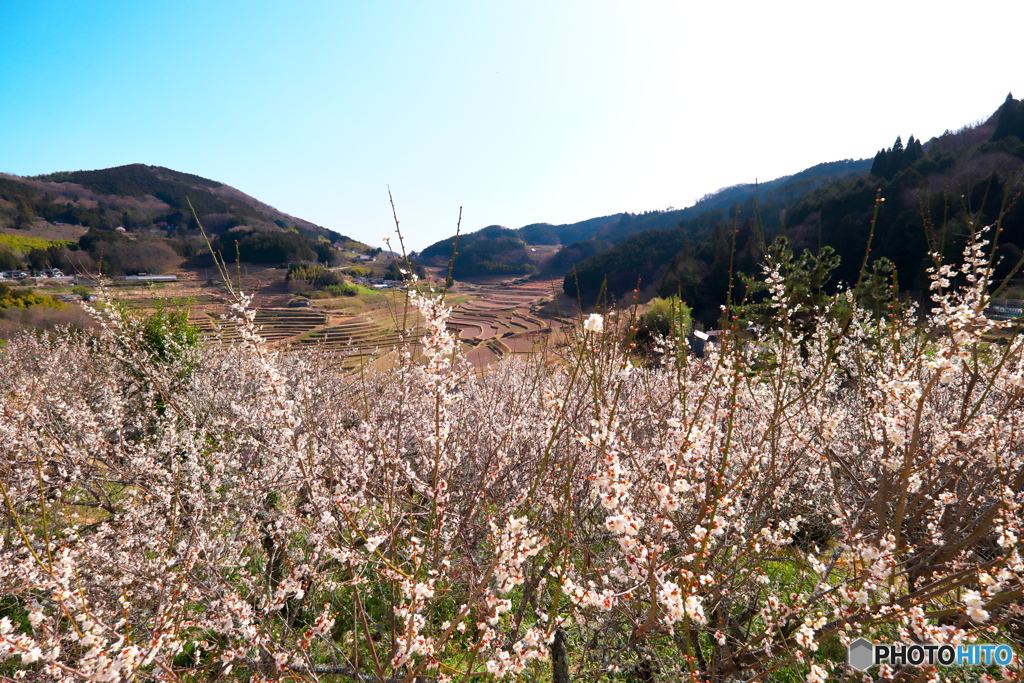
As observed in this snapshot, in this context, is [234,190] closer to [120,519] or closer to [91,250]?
[91,250]

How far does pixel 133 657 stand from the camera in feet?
5.94

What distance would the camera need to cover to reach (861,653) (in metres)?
2.63

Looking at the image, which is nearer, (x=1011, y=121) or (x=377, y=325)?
(x=1011, y=121)

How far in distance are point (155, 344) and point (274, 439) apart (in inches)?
386

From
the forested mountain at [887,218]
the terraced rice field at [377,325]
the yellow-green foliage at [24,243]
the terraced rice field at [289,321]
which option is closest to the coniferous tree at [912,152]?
the forested mountain at [887,218]

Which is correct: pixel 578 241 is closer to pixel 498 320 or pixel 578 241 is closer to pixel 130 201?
pixel 498 320

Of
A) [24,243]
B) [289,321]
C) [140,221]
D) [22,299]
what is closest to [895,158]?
[289,321]

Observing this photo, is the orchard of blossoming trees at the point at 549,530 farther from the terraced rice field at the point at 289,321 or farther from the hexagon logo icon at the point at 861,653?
the terraced rice field at the point at 289,321

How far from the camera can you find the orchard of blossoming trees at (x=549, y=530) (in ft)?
7.05

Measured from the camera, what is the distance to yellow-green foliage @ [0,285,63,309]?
20.3 metres

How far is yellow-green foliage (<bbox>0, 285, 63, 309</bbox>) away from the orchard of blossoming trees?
73.8 ft

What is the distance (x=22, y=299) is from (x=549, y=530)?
31329mm

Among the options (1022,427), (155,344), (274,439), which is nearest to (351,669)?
(274,439)

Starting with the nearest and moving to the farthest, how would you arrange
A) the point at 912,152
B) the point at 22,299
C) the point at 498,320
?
1. the point at 22,299
2. the point at 912,152
3. the point at 498,320
